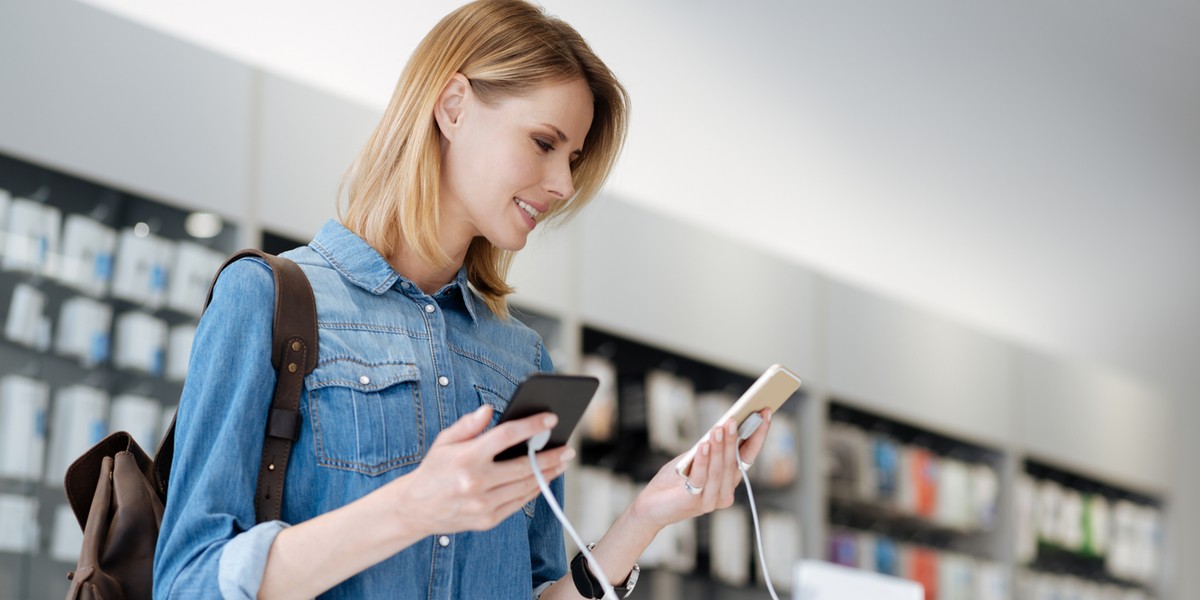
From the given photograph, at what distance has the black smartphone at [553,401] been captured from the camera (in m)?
1.17

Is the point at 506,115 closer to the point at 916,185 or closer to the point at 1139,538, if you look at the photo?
the point at 916,185

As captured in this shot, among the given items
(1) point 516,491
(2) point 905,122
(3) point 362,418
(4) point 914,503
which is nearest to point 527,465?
(1) point 516,491

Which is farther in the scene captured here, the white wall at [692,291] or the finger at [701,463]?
the white wall at [692,291]

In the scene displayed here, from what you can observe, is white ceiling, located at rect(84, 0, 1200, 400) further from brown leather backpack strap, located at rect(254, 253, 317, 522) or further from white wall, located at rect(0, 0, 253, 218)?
brown leather backpack strap, located at rect(254, 253, 317, 522)

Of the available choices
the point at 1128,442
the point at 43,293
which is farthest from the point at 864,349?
the point at 43,293

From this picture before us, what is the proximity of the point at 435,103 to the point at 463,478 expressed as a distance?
57 centimetres

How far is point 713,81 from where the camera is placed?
16.3 ft

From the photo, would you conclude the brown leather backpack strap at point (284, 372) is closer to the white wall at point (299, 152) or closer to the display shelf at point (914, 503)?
the white wall at point (299, 152)

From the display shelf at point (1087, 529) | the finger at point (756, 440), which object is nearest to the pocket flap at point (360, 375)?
the finger at point (756, 440)

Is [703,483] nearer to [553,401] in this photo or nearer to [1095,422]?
[553,401]

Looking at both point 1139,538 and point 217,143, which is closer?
point 217,143

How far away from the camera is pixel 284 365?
1.32 metres

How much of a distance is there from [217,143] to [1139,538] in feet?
18.4

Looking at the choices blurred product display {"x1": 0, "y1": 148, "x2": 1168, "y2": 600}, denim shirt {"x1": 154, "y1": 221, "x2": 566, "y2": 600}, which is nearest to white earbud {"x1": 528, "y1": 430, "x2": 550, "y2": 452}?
denim shirt {"x1": 154, "y1": 221, "x2": 566, "y2": 600}
